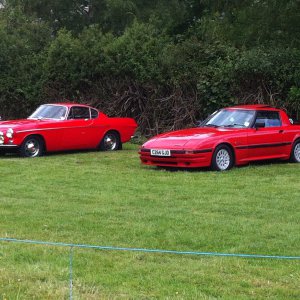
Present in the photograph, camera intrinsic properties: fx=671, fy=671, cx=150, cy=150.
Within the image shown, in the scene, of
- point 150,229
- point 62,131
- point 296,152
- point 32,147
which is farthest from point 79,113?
point 150,229

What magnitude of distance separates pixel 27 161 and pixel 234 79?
7.46m

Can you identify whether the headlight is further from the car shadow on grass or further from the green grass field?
the car shadow on grass

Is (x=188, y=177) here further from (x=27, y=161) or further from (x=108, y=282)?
(x=108, y=282)

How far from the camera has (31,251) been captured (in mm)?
6715

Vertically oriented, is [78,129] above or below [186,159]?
above

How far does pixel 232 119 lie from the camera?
14734 millimetres

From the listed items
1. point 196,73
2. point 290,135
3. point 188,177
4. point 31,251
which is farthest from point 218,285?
point 196,73

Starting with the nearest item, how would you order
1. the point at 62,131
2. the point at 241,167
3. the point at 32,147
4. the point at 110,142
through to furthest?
1. the point at 241,167
2. the point at 32,147
3. the point at 62,131
4. the point at 110,142

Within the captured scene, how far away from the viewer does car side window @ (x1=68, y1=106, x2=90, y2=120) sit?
57.8ft

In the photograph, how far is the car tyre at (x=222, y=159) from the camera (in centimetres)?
1352

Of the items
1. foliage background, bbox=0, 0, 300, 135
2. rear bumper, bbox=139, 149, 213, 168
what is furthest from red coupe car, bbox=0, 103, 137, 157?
rear bumper, bbox=139, 149, 213, 168

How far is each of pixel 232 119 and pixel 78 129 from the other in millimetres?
4623

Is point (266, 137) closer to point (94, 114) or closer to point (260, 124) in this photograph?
point (260, 124)

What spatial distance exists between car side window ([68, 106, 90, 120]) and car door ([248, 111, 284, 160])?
5189mm
